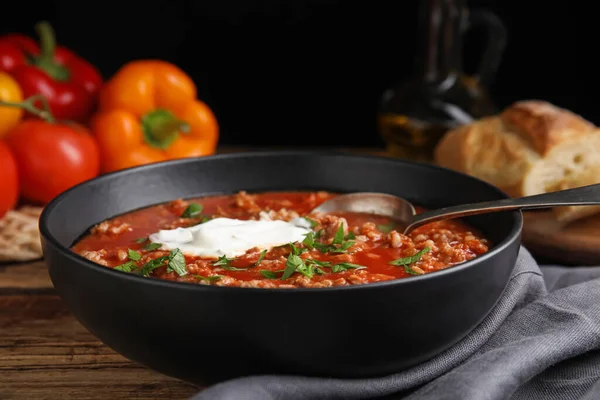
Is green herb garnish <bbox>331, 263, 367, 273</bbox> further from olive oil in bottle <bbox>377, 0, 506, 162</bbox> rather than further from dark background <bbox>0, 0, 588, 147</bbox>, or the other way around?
dark background <bbox>0, 0, 588, 147</bbox>

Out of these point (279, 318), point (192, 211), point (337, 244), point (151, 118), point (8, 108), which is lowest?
point (151, 118)

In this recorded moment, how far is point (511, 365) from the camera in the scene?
6.24ft

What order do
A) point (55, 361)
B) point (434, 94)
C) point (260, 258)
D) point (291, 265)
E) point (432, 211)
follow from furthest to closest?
point (434, 94), point (432, 211), point (55, 361), point (260, 258), point (291, 265)

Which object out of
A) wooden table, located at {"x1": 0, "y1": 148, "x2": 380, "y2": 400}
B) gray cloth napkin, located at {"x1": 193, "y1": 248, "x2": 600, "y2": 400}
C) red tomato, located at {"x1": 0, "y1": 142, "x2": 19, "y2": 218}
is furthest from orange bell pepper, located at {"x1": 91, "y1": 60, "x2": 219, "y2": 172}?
gray cloth napkin, located at {"x1": 193, "y1": 248, "x2": 600, "y2": 400}

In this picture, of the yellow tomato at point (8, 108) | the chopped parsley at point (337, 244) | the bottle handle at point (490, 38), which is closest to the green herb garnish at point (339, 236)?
the chopped parsley at point (337, 244)

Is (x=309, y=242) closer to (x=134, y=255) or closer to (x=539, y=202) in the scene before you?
(x=134, y=255)

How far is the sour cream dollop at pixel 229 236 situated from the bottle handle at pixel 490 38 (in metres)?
2.14

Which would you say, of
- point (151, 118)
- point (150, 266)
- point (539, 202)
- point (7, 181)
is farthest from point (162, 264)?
point (151, 118)

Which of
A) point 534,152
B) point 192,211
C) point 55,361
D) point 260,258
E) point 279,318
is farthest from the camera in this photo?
point 534,152

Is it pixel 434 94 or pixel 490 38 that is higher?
pixel 490 38

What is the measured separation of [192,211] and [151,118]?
64.0 inches

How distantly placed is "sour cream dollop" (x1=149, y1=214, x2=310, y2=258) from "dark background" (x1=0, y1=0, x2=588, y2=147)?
2327mm

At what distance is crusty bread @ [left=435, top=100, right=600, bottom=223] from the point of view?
3186mm

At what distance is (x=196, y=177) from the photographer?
284 cm
